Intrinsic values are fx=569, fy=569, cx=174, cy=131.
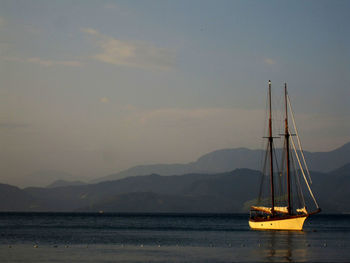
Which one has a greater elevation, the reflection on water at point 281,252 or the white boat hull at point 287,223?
the white boat hull at point 287,223

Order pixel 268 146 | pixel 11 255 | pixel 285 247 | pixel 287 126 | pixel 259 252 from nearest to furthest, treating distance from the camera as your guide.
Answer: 1. pixel 11 255
2. pixel 259 252
3. pixel 285 247
4. pixel 287 126
5. pixel 268 146

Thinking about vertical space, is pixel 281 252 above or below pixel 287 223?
below

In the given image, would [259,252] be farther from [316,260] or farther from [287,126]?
[287,126]

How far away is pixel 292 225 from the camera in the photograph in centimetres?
11075

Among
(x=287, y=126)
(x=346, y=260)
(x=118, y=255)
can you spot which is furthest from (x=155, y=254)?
(x=287, y=126)

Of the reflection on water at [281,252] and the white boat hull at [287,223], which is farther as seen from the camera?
the white boat hull at [287,223]

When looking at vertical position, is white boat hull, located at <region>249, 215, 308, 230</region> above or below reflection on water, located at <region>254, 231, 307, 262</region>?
above

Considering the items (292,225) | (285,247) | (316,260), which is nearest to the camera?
(316,260)

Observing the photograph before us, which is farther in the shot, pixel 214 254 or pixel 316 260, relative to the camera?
pixel 214 254

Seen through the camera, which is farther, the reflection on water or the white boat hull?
the white boat hull

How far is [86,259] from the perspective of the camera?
59688mm

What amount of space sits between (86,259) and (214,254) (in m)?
15.1

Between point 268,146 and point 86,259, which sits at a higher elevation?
point 268,146

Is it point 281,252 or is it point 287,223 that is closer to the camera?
point 281,252
